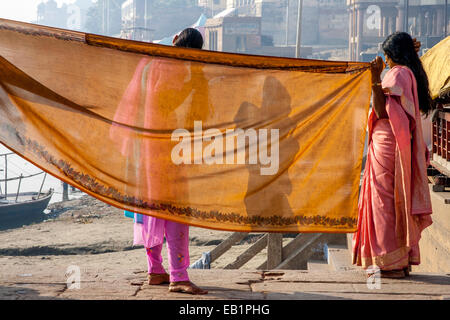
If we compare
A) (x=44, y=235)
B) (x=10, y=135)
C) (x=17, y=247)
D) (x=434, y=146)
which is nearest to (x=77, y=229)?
(x=44, y=235)

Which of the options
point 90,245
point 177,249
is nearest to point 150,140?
point 177,249

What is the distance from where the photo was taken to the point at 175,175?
385cm

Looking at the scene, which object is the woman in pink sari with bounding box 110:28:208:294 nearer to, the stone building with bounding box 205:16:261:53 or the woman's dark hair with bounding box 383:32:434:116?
the woman's dark hair with bounding box 383:32:434:116

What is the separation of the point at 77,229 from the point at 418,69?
17.5 metres

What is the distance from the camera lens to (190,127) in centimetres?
390

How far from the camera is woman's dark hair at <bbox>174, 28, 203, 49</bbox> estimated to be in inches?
155

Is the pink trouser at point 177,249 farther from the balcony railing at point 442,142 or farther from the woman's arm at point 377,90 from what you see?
the balcony railing at point 442,142

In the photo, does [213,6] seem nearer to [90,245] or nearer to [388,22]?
[388,22]

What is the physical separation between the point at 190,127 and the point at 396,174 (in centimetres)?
137

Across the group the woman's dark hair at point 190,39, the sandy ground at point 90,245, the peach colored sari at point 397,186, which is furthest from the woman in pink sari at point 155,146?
the sandy ground at point 90,245

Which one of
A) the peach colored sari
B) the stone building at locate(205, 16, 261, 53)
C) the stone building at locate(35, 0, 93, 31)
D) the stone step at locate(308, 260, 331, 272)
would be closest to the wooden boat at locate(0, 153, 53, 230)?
the stone step at locate(308, 260, 331, 272)

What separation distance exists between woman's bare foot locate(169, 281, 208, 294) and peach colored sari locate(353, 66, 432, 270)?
3.83 ft

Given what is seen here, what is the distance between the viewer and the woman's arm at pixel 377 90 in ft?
13.4

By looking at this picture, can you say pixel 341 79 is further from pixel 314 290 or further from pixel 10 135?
pixel 10 135
